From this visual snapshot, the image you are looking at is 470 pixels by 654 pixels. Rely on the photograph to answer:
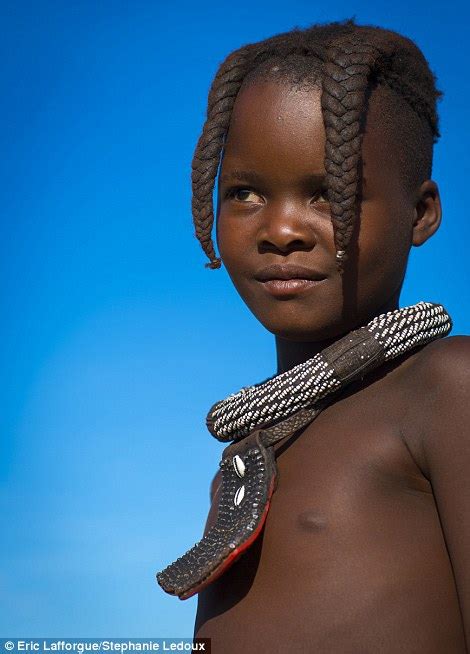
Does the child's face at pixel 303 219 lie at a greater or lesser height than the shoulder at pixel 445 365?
greater

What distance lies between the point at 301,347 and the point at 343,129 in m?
0.56

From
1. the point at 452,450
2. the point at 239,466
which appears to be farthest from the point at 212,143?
the point at 452,450

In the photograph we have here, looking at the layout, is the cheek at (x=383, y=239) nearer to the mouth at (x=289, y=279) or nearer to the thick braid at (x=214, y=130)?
the mouth at (x=289, y=279)

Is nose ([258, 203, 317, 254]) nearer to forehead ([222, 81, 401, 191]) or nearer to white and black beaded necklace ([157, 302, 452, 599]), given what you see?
forehead ([222, 81, 401, 191])

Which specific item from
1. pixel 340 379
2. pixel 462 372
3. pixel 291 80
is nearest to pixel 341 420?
pixel 340 379

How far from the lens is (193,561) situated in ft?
6.87

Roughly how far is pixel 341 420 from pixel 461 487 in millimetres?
358

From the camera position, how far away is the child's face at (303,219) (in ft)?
6.82

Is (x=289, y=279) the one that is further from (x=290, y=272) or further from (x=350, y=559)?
(x=350, y=559)

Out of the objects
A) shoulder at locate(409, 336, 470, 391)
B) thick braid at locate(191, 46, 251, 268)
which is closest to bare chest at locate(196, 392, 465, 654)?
shoulder at locate(409, 336, 470, 391)

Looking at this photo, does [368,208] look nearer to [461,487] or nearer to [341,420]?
[341,420]

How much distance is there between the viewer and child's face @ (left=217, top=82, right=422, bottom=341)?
208 cm

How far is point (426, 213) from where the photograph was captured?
7.55 feet

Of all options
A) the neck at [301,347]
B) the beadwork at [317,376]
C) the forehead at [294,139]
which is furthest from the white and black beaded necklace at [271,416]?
the forehead at [294,139]
